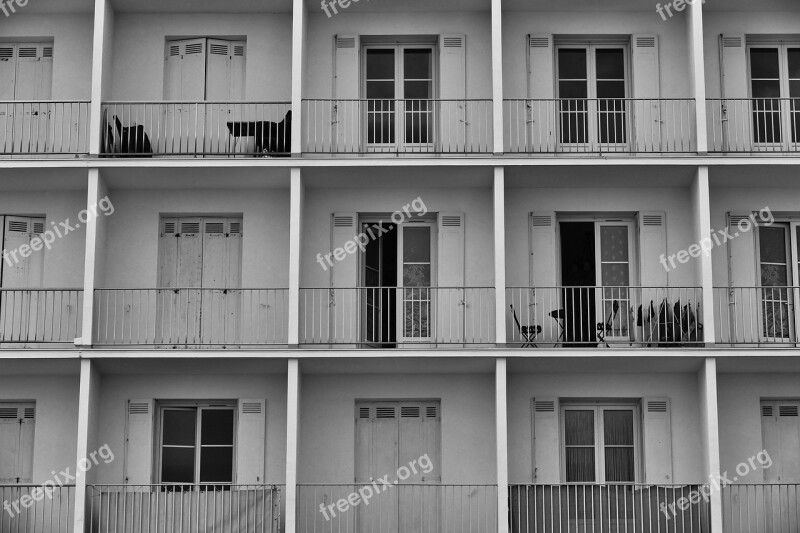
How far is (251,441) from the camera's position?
23.6 meters

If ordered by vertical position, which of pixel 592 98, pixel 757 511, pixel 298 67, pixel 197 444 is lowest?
pixel 757 511

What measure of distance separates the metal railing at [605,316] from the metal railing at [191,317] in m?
3.98

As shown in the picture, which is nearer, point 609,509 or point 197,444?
point 609,509

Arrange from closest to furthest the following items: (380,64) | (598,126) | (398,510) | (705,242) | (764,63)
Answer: (398,510) → (705,242) → (598,126) → (764,63) → (380,64)

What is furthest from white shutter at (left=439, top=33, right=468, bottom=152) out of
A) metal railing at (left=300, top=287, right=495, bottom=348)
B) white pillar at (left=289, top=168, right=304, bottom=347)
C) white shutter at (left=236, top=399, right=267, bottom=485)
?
white shutter at (left=236, top=399, right=267, bottom=485)

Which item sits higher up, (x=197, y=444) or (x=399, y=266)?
(x=399, y=266)

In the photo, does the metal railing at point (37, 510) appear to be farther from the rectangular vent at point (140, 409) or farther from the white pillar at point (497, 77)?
the white pillar at point (497, 77)

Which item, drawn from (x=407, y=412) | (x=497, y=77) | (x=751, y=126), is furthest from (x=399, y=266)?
(x=751, y=126)

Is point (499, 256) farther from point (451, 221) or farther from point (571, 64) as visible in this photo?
point (571, 64)

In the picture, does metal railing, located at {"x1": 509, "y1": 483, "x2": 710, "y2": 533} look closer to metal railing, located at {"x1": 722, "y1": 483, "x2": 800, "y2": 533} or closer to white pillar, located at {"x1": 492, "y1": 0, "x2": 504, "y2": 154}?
metal railing, located at {"x1": 722, "y1": 483, "x2": 800, "y2": 533}

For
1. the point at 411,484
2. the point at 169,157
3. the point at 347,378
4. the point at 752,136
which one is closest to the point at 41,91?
the point at 169,157

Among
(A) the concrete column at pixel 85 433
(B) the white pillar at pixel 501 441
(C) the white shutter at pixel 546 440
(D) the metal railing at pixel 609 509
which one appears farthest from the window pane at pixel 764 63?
(A) the concrete column at pixel 85 433

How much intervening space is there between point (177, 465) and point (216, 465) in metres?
0.65

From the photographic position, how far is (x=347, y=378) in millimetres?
23844
